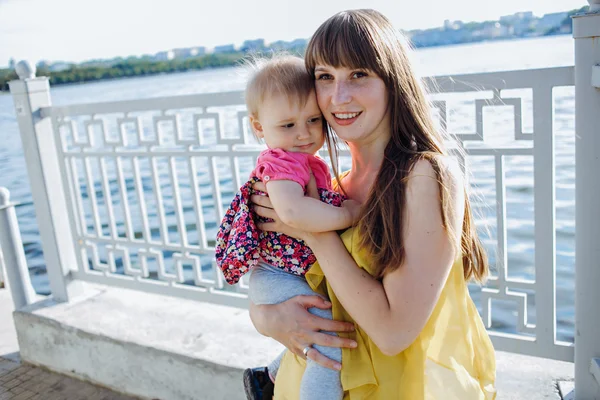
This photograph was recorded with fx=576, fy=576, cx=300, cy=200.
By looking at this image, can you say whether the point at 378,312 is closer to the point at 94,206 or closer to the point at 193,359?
the point at 193,359

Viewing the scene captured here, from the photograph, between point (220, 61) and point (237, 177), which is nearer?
point (237, 177)

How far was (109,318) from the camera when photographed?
3266mm

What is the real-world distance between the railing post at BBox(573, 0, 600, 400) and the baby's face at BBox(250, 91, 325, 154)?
33.5 inches

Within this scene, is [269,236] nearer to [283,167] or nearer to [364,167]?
[283,167]

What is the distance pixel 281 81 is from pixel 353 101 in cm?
22

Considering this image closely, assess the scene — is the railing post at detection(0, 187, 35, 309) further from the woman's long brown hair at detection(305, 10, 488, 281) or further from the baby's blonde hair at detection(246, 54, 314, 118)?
the woman's long brown hair at detection(305, 10, 488, 281)

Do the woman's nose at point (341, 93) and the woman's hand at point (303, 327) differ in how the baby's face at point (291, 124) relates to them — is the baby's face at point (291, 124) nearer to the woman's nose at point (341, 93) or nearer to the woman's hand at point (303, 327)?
the woman's nose at point (341, 93)

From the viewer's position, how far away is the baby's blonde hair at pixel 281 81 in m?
1.51

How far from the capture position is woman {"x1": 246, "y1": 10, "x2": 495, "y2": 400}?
4.32ft

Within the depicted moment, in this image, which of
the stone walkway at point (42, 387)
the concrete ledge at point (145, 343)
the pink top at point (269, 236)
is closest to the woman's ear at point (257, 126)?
the pink top at point (269, 236)

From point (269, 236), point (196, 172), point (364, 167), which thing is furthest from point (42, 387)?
point (364, 167)

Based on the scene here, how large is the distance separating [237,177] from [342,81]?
55.9 inches

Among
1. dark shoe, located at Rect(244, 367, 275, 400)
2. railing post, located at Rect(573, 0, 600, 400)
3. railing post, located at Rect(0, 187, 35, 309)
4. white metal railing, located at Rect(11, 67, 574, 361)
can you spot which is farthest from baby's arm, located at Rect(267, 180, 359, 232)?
railing post, located at Rect(0, 187, 35, 309)

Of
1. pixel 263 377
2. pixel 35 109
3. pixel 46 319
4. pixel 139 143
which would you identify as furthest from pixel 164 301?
pixel 263 377
